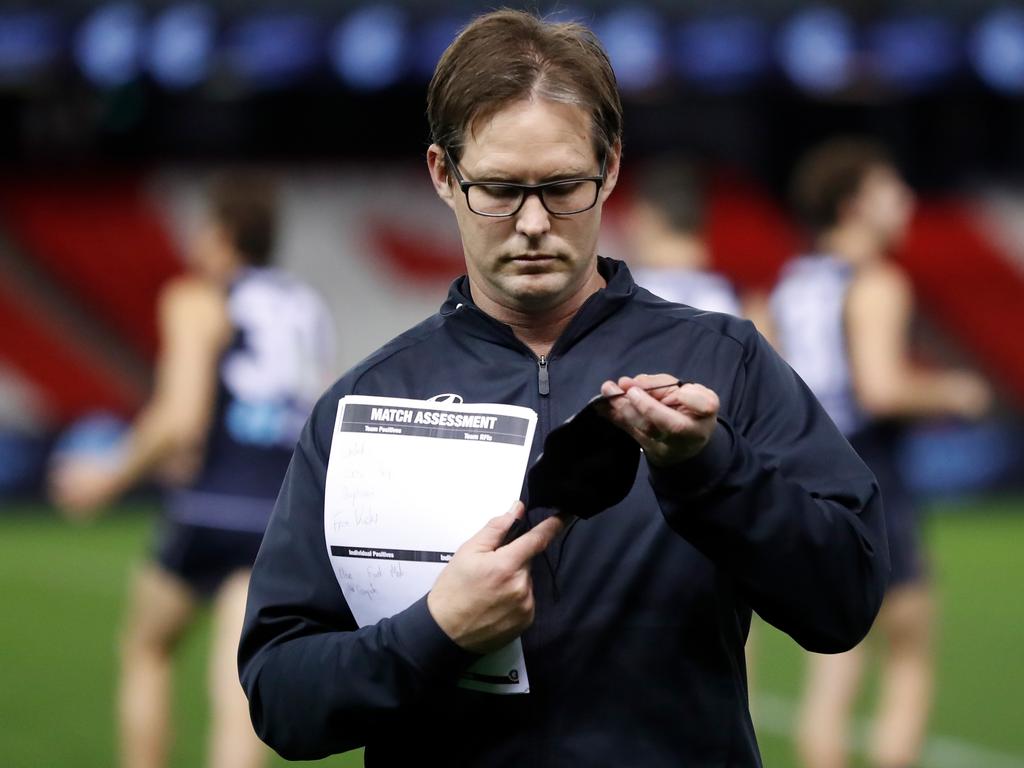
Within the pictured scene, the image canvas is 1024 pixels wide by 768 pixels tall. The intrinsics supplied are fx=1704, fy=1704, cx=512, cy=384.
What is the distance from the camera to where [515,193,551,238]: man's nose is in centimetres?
248

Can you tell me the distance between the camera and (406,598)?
8.15 feet

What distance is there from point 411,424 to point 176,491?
3.50 m

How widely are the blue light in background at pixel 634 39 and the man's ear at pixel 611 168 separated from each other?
47.8 ft

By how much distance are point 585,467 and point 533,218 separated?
1.35ft

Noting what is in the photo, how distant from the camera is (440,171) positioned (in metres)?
2.68

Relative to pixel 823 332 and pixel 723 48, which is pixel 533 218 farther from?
pixel 723 48

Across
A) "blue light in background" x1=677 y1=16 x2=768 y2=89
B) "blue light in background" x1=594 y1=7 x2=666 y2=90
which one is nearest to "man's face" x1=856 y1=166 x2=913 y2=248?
"blue light in background" x1=594 y1=7 x2=666 y2=90

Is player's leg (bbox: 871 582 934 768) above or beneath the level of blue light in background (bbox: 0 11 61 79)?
beneath

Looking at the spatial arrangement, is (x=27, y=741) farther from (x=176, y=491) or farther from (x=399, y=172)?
(x=399, y=172)

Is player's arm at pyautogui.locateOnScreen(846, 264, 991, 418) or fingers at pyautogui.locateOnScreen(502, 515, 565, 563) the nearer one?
fingers at pyautogui.locateOnScreen(502, 515, 565, 563)

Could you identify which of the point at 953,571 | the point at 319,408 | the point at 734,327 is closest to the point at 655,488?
the point at 734,327

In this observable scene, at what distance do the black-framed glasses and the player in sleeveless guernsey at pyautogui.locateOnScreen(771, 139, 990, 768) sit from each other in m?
3.35

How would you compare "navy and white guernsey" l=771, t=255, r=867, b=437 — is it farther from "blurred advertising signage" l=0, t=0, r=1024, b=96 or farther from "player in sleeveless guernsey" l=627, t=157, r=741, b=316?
"blurred advertising signage" l=0, t=0, r=1024, b=96

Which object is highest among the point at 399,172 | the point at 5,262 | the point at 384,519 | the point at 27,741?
the point at 399,172
